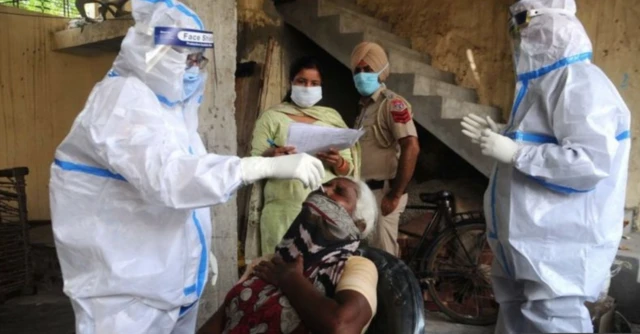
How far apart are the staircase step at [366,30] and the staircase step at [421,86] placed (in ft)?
2.05

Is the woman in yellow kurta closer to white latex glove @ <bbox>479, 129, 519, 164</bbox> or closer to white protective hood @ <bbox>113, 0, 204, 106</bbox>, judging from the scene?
white latex glove @ <bbox>479, 129, 519, 164</bbox>

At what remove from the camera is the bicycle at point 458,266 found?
3639mm

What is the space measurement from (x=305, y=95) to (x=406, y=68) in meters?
1.87

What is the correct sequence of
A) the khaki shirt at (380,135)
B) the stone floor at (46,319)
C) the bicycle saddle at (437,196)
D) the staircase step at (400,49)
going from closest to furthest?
1. the khaki shirt at (380,135)
2. the stone floor at (46,319)
3. the bicycle saddle at (437,196)
4. the staircase step at (400,49)

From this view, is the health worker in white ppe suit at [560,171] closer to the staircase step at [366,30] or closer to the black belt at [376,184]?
the black belt at [376,184]

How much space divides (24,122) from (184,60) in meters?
5.35

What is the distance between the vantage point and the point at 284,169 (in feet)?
5.13

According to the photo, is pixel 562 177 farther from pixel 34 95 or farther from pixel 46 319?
pixel 34 95

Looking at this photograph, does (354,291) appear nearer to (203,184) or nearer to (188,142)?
(203,184)

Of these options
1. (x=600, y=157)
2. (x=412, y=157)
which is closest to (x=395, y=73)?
(x=412, y=157)

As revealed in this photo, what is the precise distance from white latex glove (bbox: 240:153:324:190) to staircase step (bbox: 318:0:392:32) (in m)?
3.46

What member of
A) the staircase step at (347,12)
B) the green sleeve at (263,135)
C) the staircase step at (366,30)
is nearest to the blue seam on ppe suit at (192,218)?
the green sleeve at (263,135)

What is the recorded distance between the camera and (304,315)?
1642 mm

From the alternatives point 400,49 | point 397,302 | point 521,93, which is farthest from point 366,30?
point 397,302
